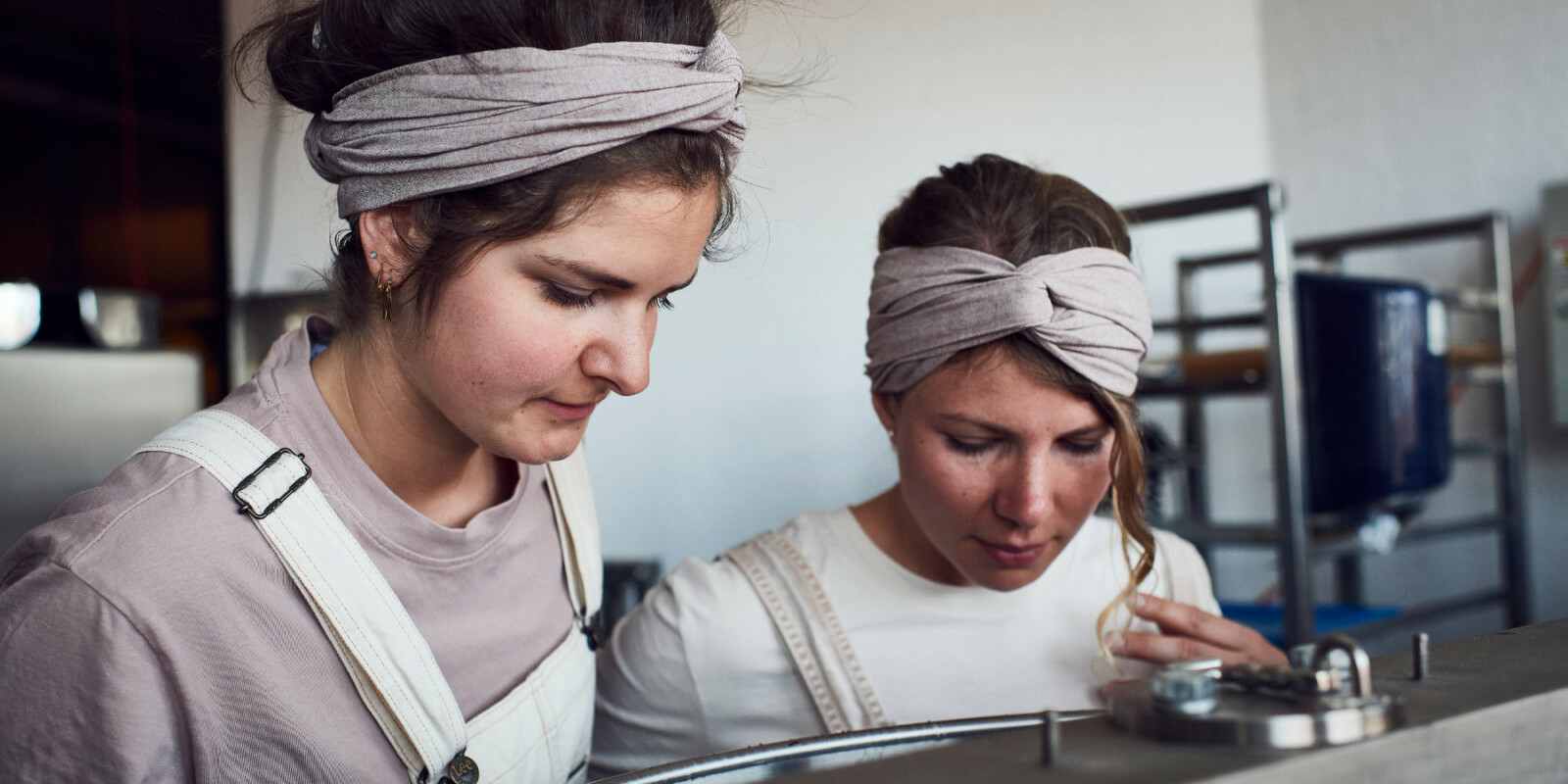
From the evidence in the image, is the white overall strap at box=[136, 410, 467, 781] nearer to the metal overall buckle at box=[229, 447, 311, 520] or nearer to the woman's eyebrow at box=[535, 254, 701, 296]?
the metal overall buckle at box=[229, 447, 311, 520]

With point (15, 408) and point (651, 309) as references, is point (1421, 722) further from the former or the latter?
point (15, 408)

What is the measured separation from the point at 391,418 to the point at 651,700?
0.36 m

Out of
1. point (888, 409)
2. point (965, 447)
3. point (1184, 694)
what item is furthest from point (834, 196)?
point (1184, 694)

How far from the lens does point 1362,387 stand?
194 centimetres

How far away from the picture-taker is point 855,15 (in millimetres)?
2297

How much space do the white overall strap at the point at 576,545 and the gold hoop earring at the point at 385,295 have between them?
211 mm

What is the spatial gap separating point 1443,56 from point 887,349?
2.20 metres

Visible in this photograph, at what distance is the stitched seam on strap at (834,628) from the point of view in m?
0.95

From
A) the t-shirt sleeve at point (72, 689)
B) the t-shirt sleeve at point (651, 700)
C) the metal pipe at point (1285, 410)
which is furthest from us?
the metal pipe at point (1285, 410)

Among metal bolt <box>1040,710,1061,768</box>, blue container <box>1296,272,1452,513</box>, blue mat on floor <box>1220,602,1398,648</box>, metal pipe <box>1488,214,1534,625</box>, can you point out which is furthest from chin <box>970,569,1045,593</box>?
metal pipe <box>1488,214,1534,625</box>

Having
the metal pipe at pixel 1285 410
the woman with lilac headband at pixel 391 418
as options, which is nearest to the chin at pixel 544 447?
the woman with lilac headband at pixel 391 418

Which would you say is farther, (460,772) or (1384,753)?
(460,772)

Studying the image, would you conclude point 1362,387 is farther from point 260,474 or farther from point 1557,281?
point 260,474

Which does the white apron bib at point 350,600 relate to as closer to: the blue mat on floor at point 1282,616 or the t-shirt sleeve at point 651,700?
the t-shirt sleeve at point 651,700
